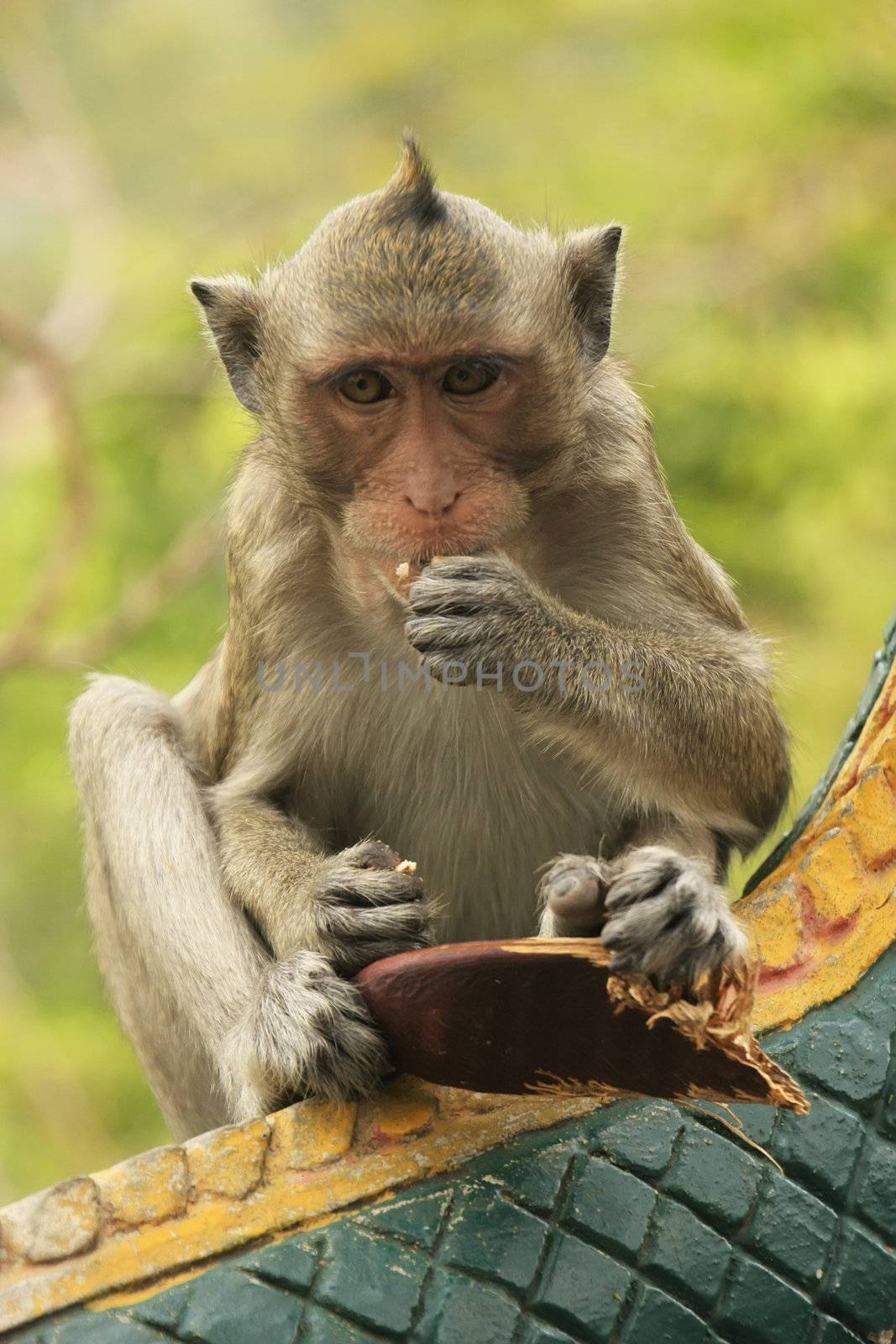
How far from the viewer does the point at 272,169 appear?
11.9 metres

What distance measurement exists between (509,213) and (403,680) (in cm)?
292

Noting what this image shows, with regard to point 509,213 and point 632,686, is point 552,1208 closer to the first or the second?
point 632,686

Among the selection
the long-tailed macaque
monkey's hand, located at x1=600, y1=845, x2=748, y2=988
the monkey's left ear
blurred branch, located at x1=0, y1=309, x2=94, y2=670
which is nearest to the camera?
monkey's hand, located at x1=600, y1=845, x2=748, y2=988

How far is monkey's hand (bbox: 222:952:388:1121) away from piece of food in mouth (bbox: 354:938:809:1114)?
34 centimetres

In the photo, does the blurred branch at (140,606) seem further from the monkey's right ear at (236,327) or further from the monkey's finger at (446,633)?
the monkey's finger at (446,633)

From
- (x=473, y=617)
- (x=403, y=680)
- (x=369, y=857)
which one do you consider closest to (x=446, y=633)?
(x=473, y=617)

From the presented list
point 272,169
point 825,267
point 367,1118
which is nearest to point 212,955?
point 367,1118

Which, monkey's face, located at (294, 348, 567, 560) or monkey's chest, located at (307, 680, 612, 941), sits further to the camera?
monkey's chest, located at (307, 680, 612, 941)

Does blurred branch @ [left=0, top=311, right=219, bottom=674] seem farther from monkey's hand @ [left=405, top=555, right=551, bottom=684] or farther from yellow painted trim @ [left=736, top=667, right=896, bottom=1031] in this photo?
yellow painted trim @ [left=736, top=667, right=896, bottom=1031]

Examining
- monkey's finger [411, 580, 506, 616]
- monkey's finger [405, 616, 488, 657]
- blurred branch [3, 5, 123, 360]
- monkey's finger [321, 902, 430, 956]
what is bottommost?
monkey's finger [321, 902, 430, 956]

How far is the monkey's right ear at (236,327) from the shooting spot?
175 inches

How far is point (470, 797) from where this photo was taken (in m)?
4.52

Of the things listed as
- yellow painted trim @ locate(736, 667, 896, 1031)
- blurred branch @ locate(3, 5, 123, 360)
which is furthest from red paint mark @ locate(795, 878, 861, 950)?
blurred branch @ locate(3, 5, 123, 360)

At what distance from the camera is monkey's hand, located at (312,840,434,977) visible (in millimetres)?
3684
